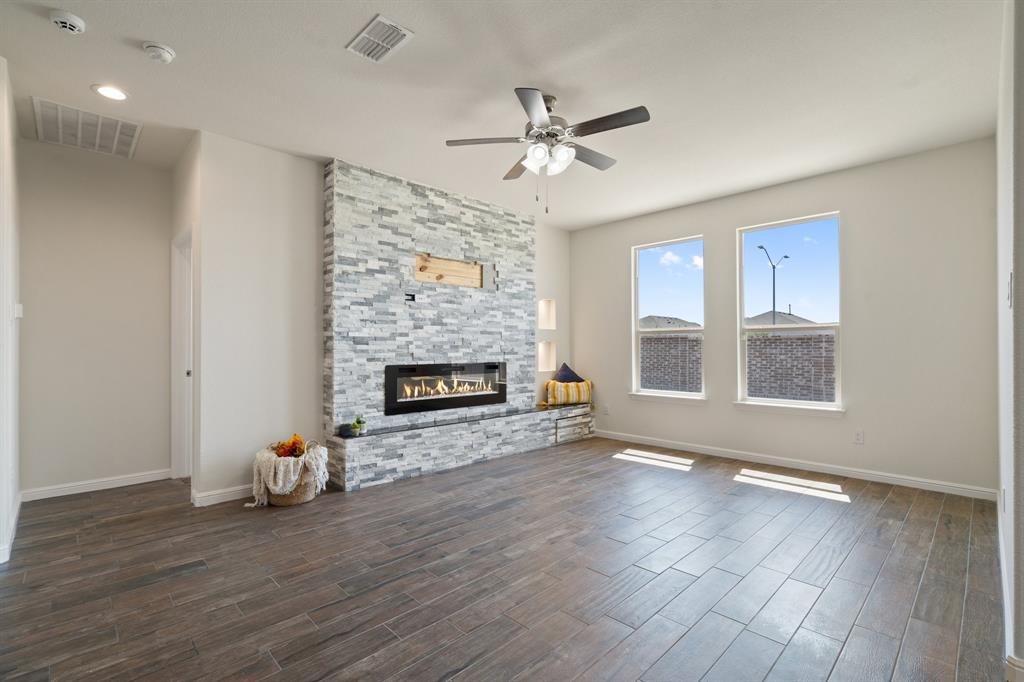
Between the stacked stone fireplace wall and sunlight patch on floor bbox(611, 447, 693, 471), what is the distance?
4.55 ft

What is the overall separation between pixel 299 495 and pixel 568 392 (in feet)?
11.7

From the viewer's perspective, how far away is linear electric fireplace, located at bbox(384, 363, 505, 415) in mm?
4806

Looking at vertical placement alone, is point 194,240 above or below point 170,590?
above

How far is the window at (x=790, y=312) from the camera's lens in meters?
4.79

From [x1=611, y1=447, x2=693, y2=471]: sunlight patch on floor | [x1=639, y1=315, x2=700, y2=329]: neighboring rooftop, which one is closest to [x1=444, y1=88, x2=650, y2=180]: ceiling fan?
[x1=639, y1=315, x2=700, y2=329]: neighboring rooftop

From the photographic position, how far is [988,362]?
393 cm

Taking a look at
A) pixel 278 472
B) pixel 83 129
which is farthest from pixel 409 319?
pixel 83 129

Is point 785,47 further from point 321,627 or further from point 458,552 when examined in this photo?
point 321,627

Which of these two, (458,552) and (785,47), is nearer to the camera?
(785,47)

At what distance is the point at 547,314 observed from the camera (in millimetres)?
6785

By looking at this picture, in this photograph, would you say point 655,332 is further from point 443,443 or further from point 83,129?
point 83,129

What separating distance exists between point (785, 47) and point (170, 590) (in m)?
4.39

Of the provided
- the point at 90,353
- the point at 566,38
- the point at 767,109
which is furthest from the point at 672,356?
the point at 90,353

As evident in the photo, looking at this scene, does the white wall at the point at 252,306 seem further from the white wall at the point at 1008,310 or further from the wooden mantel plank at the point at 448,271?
the white wall at the point at 1008,310
